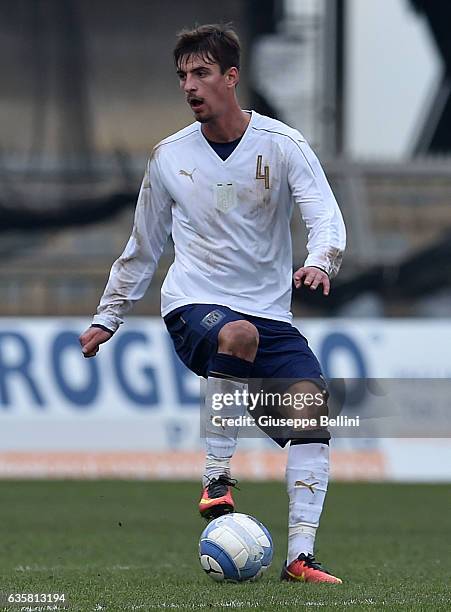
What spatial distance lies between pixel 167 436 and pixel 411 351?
8.53 ft

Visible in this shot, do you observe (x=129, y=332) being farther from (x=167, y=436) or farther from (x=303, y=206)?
(x=303, y=206)

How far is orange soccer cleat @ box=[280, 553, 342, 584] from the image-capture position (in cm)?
518

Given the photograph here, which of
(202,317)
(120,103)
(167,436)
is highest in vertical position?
(120,103)

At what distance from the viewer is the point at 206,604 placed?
4.54m

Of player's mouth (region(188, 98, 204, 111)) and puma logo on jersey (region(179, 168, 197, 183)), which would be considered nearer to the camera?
player's mouth (region(188, 98, 204, 111))

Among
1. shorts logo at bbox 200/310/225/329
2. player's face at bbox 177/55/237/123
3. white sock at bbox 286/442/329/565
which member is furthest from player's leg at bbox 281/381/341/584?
player's face at bbox 177/55/237/123

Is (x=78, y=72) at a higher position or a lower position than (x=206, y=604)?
higher

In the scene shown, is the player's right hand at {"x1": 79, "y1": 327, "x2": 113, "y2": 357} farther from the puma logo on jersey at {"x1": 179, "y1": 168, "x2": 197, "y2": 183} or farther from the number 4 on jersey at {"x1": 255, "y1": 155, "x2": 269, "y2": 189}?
the number 4 on jersey at {"x1": 255, "y1": 155, "x2": 269, "y2": 189}

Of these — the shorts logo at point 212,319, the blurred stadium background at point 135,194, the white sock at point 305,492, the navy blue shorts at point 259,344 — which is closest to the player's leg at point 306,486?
the white sock at point 305,492

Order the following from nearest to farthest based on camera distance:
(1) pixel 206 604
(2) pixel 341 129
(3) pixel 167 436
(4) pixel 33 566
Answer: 1. (1) pixel 206 604
2. (4) pixel 33 566
3. (3) pixel 167 436
4. (2) pixel 341 129

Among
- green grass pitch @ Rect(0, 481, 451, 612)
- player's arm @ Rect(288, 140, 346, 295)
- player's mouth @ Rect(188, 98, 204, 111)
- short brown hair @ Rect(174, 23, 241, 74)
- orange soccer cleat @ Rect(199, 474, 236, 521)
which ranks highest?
short brown hair @ Rect(174, 23, 241, 74)

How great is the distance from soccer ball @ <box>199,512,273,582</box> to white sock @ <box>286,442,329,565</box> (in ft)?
0.36

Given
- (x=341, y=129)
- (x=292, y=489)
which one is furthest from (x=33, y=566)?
(x=341, y=129)

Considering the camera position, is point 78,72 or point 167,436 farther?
point 78,72
